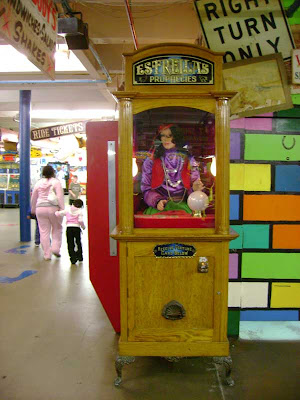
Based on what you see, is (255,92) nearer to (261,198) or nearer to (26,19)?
(261,198)

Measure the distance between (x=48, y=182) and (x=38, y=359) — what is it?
11.9ft

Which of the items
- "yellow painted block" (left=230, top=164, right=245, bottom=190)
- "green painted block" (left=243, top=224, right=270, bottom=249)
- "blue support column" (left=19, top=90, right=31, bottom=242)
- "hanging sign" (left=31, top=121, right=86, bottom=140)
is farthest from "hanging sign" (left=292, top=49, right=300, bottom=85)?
"hanging sign" (left=31, top=121, right=86, bottom=140)

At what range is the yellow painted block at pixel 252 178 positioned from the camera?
305 cm

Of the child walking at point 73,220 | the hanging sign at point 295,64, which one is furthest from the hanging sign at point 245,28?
the child walking at point 73,220

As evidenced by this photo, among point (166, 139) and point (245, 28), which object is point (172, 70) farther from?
point (245, 28)

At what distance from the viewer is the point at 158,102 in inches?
93.5

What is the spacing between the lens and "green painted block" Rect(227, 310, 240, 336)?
10.2 ft

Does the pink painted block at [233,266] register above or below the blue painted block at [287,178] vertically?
below

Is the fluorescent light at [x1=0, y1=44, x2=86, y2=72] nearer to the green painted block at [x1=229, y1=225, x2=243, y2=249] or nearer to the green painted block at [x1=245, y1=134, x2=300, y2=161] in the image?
the green painted block at [x1=245, y1=134, x2=300, y2=161]

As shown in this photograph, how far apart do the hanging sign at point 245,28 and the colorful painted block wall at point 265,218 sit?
601mm

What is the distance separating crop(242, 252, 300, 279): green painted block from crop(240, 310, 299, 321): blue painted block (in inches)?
13.7

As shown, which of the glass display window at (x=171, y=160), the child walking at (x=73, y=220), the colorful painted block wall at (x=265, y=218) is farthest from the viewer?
the child walking at (x=73, y=220)

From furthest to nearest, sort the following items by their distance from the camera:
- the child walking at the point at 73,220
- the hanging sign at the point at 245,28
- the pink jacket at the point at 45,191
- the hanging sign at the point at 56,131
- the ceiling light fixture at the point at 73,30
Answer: the hanging sign at the point at 56,131, the pink jacket at the point at 45,191, the child walking at the point at 73,220, the ceiling light fixture at the point at 73,30, the hanging sign at the point at 245,28

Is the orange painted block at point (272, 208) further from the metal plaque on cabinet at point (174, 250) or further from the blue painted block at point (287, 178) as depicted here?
the metal plaque on cabinet at point (174, 250)
